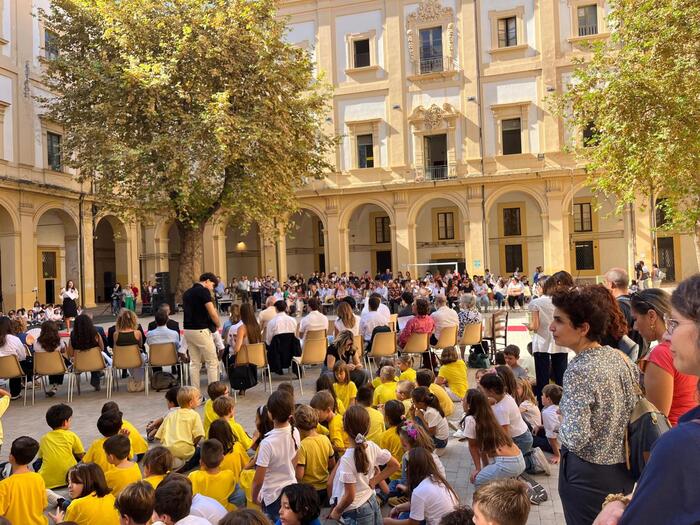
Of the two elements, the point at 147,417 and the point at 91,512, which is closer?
the point at 91,512

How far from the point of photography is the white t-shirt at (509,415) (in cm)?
523

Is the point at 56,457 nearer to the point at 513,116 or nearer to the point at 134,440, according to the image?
the point at 134,440

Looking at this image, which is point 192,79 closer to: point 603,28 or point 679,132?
point 679,132

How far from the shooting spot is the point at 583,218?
33.1m

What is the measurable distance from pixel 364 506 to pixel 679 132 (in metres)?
14.5

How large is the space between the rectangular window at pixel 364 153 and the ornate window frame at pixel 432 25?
4020mm

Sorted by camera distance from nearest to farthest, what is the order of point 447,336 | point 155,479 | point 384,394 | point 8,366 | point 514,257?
point 155,479, point 384,394, point 8,366, point 447,336, point 514,257

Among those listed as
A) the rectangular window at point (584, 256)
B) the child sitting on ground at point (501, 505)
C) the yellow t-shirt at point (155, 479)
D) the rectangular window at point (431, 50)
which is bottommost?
the yellow t-shirt at point (155, 479)

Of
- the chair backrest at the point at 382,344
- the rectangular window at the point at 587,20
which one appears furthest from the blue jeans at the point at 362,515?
the rectangular window at the point at 587,20

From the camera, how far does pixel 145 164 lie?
18.8 m

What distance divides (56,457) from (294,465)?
2472 millimetres

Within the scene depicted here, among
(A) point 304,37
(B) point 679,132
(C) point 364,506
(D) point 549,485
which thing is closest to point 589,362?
(C) point 364,506

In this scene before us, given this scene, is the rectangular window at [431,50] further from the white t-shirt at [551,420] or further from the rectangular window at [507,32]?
the white t-shirt at [551,420]

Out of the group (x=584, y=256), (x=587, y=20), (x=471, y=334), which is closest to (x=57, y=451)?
(x=471, y=334)
